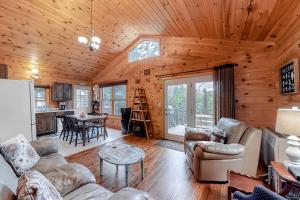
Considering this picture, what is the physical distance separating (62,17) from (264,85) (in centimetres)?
509

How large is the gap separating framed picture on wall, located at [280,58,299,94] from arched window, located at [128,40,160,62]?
343 centimetres

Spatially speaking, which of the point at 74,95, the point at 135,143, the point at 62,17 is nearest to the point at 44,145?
the point at 135,143

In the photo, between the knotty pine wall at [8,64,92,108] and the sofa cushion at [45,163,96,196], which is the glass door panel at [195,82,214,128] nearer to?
the sofa cushion at [45,163,96,196]

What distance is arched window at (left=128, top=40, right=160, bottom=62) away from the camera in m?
5.45

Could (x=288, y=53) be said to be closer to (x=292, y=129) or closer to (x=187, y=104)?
(x=292, y=129)

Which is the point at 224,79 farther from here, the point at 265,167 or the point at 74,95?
the point at 74,95

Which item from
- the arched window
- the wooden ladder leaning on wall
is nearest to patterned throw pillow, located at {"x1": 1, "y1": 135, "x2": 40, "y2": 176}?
the wooden ladder leaning on wall

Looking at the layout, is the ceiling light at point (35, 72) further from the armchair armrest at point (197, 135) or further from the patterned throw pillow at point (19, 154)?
the armchair armrest at point (197, 135)

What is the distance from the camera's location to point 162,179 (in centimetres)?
274

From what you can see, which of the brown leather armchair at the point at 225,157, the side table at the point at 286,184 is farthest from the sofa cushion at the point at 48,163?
the side table at the point at 286,184

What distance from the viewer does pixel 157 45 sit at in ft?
17.7

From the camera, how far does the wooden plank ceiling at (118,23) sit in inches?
102

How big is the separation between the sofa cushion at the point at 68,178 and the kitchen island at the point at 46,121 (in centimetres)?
410

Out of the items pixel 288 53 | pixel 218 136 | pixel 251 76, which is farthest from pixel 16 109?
pixel 251 76
